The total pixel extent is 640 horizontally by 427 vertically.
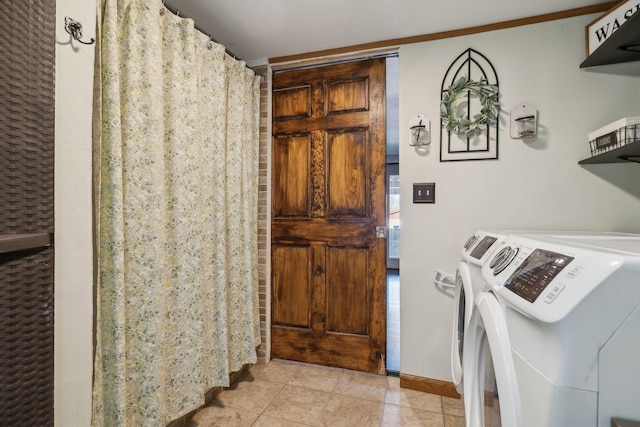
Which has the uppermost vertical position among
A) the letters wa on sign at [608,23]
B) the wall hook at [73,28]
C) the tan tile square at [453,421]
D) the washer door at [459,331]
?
the letters wa on sign at [608,23]

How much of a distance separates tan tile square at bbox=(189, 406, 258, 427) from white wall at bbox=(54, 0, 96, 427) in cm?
94

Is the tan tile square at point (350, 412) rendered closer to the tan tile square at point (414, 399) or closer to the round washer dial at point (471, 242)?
the tan tile square at point (414, 399)

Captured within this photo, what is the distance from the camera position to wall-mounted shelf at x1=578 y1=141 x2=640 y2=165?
1336mm

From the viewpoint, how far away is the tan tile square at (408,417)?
65.7 inches

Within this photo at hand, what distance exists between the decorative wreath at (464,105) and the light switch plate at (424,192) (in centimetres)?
38

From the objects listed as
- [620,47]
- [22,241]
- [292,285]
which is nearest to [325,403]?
[292,285]

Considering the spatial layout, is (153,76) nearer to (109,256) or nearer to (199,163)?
(199,163)

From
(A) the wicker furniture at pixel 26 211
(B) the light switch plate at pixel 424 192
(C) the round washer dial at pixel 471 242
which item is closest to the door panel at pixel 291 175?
(B) the light switch plate at pixel 424 192

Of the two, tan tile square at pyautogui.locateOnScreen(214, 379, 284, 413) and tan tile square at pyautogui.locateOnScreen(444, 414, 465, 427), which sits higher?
tan tile square at pyautogui.locateOnScreen(444, 414, 465, 427)

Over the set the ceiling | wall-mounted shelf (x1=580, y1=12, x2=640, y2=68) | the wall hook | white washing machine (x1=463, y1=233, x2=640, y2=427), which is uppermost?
the ceiling

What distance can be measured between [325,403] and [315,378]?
290mm

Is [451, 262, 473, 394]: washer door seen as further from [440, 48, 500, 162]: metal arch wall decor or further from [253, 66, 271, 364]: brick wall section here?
[253, 66, 271, 364]: brick wall section

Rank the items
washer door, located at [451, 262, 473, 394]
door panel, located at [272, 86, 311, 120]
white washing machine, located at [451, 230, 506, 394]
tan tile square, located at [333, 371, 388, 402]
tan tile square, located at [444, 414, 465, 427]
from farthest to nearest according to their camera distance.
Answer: door panel, located at [272, 86, 311, 120], tan tile square, located at [333, 371, 388, 402], tan tile square, located at [444, 414, 465, 427], washer door, located at [451, 262, 473, 394], white washing machine, located at [451, 230, 506, 394]

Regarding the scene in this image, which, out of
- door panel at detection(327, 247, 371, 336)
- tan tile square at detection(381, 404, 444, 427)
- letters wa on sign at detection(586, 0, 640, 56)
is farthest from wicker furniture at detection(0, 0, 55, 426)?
letters wa on sign at detection(586, 0, 640, 56)
